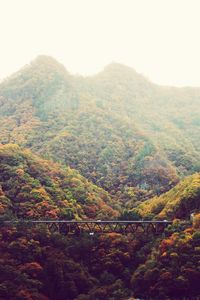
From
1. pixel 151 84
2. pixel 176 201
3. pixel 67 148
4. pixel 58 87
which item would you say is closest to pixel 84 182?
pixel 67 148

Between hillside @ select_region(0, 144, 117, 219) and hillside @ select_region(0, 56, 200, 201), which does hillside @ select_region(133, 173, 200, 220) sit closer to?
hillside @ select_region(0, 144, 117, 219)

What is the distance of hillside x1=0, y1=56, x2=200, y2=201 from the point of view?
106 m

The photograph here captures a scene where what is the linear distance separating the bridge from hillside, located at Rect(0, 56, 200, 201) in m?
20.9

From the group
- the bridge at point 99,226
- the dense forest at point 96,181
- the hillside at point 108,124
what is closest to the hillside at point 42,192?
the dense forest at point 96,181

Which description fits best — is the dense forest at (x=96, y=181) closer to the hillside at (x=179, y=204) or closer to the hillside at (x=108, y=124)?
the hillside at (x=179, y=204)

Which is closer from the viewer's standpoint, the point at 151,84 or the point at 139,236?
the point at 139,236

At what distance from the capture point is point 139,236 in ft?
234

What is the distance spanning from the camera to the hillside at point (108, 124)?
106m

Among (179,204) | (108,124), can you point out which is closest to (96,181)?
(108,124)

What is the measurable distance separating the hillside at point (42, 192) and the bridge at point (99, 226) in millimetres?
2288

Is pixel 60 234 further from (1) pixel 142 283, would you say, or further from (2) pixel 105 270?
(1) pixel 142 283

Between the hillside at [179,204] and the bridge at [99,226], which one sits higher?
the hillside at [179,204]

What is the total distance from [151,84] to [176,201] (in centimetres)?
11003

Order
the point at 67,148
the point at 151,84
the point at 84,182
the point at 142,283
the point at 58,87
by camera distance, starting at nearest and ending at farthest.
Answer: the point at 142,283 → the point at 84,182 → the point at 67,148 → the point at 58,87 → the point at 151,84
